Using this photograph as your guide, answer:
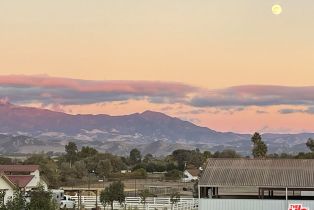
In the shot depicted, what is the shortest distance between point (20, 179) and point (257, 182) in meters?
33.3

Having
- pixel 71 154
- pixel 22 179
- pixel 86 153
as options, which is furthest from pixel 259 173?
pixel 86 153

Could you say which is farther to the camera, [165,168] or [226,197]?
[165,168]

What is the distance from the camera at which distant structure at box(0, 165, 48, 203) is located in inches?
2302

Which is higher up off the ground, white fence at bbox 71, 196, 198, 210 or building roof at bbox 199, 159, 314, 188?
building roof at bbox 199, 159, 314, 188

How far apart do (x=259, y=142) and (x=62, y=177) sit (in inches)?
1324

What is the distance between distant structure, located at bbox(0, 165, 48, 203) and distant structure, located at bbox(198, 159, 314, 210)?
15144 mm

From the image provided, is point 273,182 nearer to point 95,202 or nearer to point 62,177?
point 95,202

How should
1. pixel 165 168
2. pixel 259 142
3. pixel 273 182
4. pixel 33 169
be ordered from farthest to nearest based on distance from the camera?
pixel 165 168
pixel 259 142
pixel 33 169
pixel 273 182

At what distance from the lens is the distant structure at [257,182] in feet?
124

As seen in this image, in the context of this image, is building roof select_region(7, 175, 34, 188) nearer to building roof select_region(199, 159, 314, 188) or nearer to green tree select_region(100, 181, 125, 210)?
green tree select_region(100, 181, 125, 210)

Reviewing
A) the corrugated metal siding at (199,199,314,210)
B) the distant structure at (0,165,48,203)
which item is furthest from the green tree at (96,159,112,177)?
the corrugated metal siding at (199,199,314,210)

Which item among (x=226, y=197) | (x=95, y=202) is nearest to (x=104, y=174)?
(x=95, y=202)

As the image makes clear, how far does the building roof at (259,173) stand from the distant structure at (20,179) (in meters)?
15.4

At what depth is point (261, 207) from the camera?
38.2m
